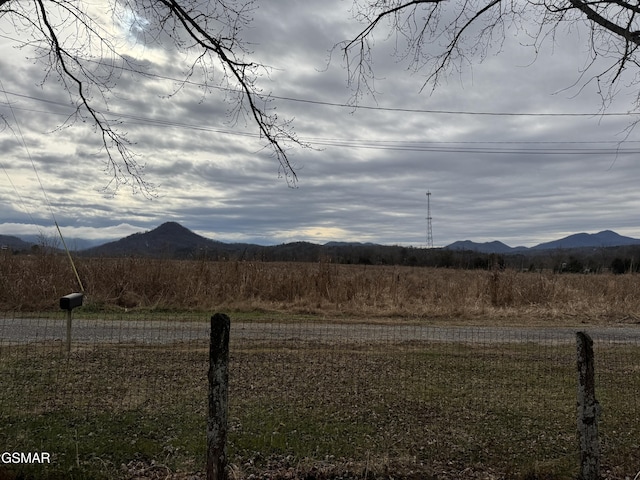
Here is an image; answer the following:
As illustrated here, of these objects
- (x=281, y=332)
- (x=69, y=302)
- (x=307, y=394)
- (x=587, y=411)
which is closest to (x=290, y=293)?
(x=281, y=332)

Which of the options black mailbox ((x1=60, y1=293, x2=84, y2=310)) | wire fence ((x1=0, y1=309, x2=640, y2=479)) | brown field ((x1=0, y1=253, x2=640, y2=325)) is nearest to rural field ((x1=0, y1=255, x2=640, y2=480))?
wire fence ((x1=0, y1=309, x2=640, y2=479))

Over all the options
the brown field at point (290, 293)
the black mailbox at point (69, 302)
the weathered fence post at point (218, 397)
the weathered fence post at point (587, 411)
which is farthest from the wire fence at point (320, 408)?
the brown field at point (290, 293)

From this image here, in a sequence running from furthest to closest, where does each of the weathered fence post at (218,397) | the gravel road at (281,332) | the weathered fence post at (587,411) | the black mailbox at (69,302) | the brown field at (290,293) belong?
the brown field at (290,293) → the gravel road at (281,332) → the black mailbox at (69,302) → the weathered fence post at (587,411) → the weathered fence post at (218,397)

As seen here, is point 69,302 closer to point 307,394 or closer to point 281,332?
point 307,394

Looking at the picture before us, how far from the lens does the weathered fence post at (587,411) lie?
3.53m

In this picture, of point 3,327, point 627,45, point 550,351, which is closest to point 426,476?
point 627,45

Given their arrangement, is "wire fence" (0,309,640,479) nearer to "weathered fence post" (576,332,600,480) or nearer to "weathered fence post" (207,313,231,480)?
"weathered fence post" (576,332,600,480)

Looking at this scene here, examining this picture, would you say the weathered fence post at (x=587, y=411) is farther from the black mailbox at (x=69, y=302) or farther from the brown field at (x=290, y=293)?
the brown field at (x=290, y=293)

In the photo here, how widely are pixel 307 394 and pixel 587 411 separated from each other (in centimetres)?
313

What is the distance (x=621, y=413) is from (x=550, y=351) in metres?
4.07

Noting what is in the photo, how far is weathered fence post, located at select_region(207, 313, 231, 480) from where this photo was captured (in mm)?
3098

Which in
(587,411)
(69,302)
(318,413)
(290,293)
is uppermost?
(69,302)

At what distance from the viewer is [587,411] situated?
139 inches

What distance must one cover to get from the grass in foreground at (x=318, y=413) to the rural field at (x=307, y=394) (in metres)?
0.02
